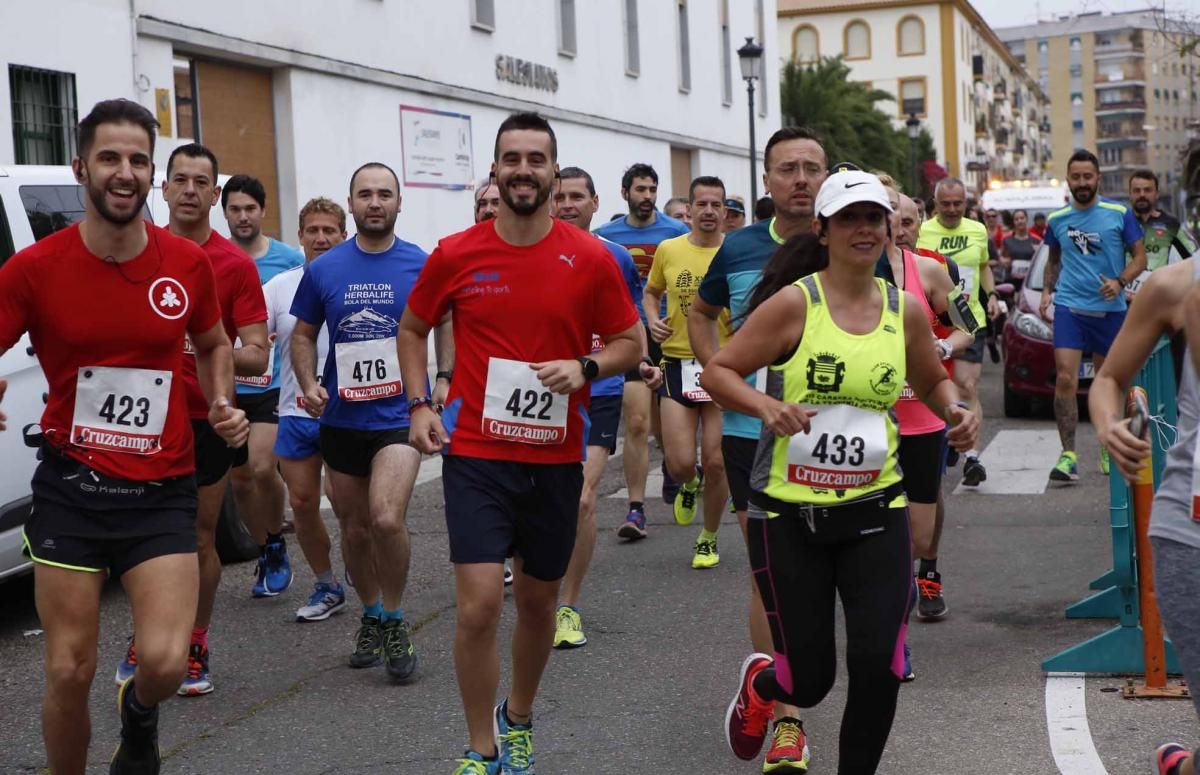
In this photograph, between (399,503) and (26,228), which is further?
(26,228)

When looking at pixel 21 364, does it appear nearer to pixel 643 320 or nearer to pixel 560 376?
pixel 560 376

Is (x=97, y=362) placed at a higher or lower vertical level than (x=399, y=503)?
higher

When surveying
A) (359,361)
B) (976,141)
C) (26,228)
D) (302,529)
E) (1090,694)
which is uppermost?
(976,141)

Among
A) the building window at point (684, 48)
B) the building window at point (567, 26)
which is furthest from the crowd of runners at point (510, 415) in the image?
the building window at point (684, 48)

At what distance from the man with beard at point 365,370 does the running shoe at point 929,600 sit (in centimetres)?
237

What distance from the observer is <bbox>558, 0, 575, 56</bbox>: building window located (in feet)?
93.5

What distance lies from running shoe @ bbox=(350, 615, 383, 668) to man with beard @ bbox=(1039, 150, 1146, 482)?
6012mm

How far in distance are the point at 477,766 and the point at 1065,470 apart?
7.80 metres

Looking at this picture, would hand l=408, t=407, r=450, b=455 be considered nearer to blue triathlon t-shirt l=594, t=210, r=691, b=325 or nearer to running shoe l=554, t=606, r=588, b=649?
running shoe l=554, t=606, r=588, b=649

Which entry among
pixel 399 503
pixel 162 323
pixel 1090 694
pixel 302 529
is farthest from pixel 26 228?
pixel 1090 694

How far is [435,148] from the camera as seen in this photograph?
Result: 23.3m

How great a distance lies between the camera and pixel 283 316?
27.1ft

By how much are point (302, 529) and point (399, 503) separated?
1.03m

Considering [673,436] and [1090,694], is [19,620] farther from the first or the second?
[1090,694]
